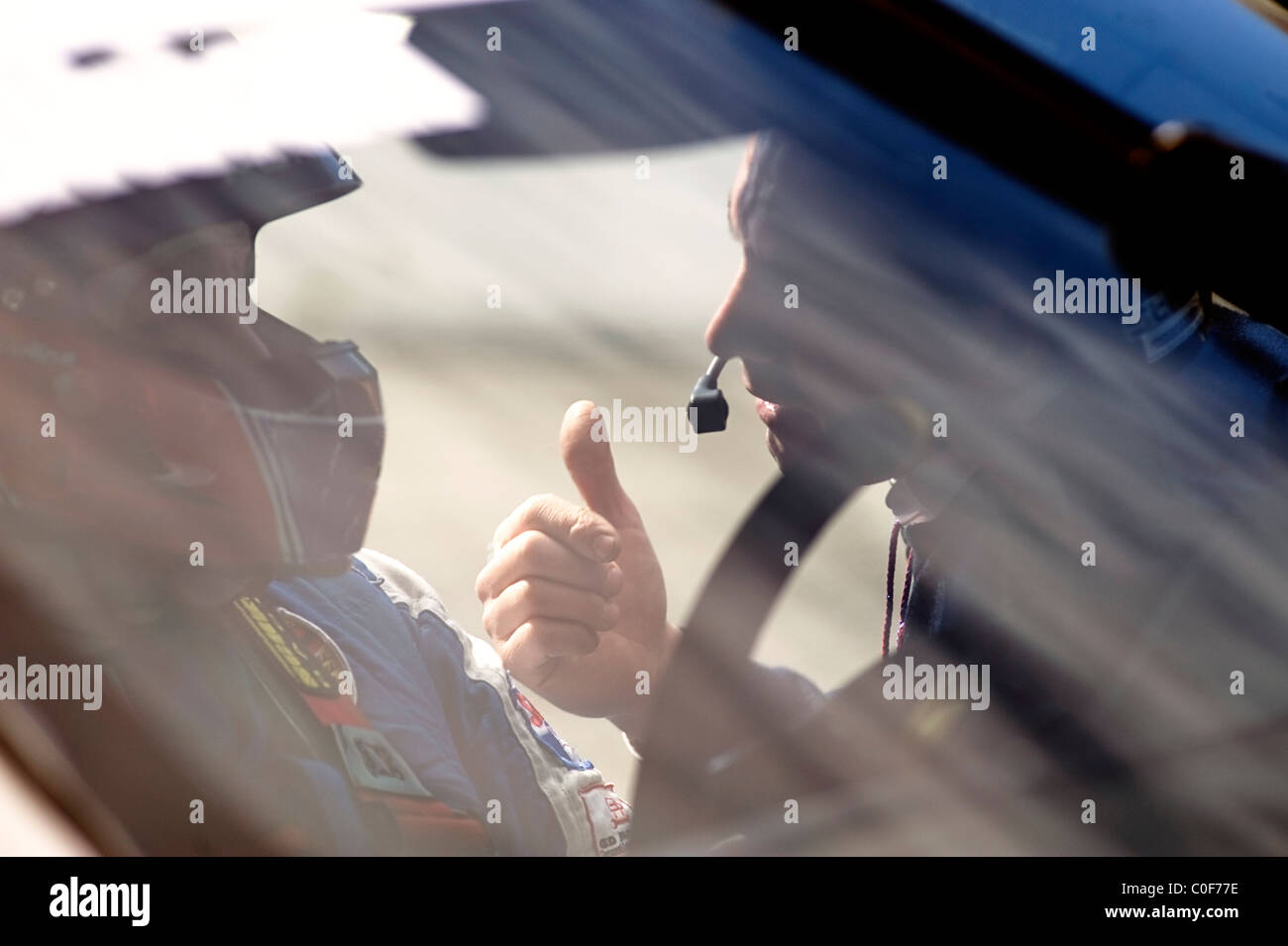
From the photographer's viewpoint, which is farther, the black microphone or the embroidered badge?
the embroidered badge

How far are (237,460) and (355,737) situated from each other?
0.32 metres

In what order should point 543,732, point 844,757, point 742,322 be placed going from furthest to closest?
1. point 543,732
2. point 742,322
3. point 844,757

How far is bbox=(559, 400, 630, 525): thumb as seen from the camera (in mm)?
1294

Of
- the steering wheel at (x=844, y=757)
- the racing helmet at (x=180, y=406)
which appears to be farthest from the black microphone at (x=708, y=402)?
the racing helmet at (x=180, y=406)

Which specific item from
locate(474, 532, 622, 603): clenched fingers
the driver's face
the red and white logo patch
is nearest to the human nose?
the driver's face

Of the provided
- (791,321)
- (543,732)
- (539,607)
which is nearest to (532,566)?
(539,607)

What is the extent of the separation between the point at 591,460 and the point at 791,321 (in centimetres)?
27

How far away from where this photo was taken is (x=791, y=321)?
1.22 m

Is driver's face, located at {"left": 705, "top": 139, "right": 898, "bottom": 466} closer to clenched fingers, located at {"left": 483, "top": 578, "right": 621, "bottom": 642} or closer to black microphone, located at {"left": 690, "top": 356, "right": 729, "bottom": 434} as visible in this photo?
black microphone, located at {"left": 690, "top": 356, "right": 729, "bottom": 434}

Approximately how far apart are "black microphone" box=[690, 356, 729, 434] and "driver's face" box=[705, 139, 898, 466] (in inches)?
0.9

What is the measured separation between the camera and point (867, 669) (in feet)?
4.05

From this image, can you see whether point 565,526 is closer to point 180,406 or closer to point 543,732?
point 543,732
